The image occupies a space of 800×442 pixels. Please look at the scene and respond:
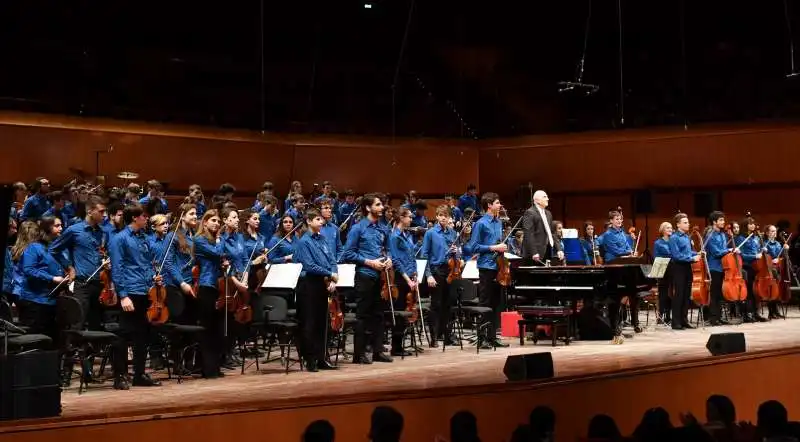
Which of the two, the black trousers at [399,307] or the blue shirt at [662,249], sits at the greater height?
the blue shirt at [662,249]

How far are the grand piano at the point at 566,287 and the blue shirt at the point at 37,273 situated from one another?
513 cm

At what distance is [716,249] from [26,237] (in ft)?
29.9

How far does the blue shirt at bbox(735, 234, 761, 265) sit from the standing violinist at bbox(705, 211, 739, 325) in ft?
3.34

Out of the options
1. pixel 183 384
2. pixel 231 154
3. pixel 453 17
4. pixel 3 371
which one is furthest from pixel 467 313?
pixel 453 17

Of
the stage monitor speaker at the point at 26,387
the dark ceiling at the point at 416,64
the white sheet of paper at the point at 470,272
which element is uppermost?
the dark ceiling at the point at 416,64

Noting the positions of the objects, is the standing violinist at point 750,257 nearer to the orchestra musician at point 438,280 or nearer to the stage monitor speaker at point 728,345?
the orchestra musician at point 438,280

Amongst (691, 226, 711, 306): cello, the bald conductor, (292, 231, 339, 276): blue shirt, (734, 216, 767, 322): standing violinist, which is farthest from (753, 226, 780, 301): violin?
(292, 231, 339, 276): blue shirt

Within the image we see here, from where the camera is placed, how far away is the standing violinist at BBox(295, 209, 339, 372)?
895cm

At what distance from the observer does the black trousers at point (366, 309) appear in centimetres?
963

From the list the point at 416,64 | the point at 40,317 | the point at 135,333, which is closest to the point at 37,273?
the point at 40,317

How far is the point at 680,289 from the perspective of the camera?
1298 centimetres

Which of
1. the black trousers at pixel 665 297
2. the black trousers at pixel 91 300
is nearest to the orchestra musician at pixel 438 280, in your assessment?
the black trousers at pixel 665 297

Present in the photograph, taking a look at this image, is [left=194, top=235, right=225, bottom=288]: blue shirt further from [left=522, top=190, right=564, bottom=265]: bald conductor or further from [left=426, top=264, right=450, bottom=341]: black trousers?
[left=522, top=190, right=564, bottom=265]: bald conductor

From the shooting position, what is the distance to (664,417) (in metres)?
4.12
